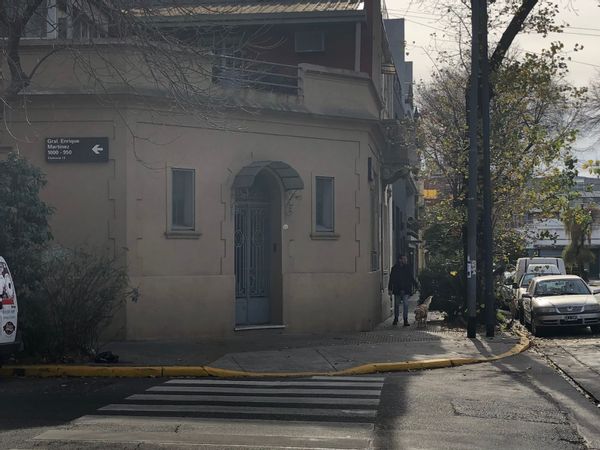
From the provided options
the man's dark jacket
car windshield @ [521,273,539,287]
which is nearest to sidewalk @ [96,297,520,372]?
the man's dark jacket

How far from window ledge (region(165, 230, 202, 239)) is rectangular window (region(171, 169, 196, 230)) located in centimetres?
15

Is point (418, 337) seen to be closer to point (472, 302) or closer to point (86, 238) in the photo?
point (472, 302)

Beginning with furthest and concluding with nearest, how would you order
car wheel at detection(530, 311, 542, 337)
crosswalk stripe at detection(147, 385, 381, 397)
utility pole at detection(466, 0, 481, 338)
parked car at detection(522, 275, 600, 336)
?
car wheel at detection(530, 311, 542, 337), parked car at detection(522, 275, 600, 336), utility pole at detection(466, 0, 481, 338), crosswalk stripe at detection(147, 385, 381, 397)

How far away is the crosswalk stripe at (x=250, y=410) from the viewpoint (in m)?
9.23

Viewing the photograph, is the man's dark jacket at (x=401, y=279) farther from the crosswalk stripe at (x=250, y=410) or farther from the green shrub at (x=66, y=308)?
the crosswalk stripe at (x=250, y=410)

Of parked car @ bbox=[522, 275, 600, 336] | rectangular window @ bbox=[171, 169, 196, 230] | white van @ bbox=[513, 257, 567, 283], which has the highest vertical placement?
rectangular window @ bbox=[171, 169, 196, 230]

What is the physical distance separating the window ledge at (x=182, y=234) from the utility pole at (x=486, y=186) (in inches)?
231

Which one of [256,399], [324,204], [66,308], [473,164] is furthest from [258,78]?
[256,399]

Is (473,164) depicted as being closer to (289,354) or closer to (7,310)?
(289,354)

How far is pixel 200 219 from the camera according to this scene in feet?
56.3

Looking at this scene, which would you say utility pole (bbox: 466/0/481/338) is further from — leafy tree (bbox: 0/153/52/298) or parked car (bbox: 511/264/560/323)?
leafy tree (bbox: 0/153/52/298)

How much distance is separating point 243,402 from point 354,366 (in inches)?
145

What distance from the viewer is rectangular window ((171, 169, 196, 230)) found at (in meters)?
17.1

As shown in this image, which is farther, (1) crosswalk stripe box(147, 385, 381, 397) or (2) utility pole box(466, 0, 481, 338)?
(2) utility pole box(466, 0, 481, 338)
